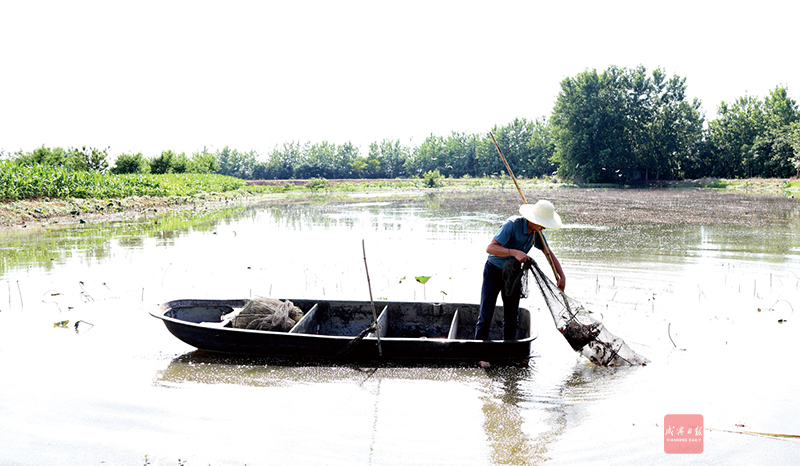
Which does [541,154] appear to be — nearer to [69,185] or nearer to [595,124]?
[595,124]

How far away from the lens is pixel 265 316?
5.90m

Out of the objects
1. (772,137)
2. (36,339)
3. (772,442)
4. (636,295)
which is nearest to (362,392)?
(772,442)

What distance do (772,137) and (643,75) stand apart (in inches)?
484

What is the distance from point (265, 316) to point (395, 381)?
5.40 feet

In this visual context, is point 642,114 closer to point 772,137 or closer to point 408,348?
point 772,137

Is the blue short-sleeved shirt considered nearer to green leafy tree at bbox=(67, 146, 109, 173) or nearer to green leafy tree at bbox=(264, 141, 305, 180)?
green leafy tree at bbox=(67, 146, 109, 173)

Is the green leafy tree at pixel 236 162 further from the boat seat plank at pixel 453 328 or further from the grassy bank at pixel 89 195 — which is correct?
the boat seat plank at pixel 453 328

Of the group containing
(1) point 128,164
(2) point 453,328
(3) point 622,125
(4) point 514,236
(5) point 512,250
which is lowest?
(2) point 453,328

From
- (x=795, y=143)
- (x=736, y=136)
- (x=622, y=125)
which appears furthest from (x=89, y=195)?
(x=736, y=136)

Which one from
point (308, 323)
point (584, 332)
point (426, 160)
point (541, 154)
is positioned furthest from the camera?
point (426, 160)
